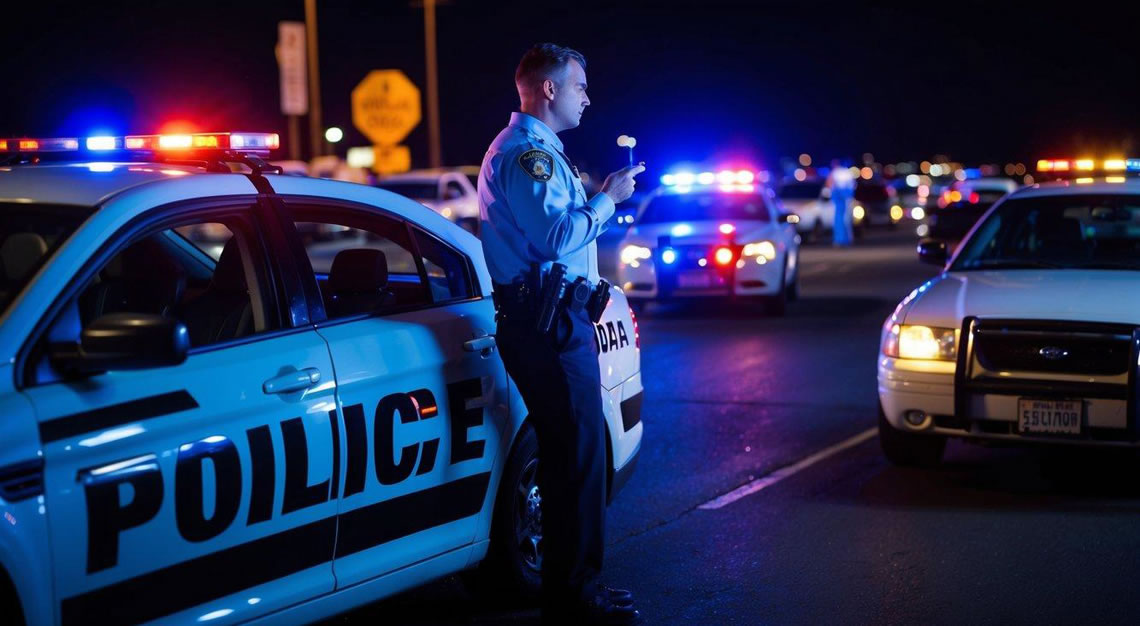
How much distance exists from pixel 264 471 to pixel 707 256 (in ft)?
42.2

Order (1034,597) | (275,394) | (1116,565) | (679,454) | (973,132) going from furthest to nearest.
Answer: (973,132) → (679,454) → (1116,565) → (1034,597) → (275,394)

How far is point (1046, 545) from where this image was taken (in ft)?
21.6

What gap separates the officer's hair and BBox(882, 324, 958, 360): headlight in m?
3.18

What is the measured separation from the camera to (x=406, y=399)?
484cm

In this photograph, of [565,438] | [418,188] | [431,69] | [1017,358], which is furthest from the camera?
[431,69]

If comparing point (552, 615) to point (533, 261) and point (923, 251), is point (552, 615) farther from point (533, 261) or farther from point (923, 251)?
point (923, 251)

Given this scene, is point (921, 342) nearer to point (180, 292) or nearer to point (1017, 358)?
point (1017, 358)

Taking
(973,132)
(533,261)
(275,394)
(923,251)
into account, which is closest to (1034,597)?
(533,261)

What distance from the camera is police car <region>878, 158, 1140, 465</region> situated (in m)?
7.28

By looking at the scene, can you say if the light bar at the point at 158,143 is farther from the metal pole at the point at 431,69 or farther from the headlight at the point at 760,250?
the metal pole at the point at 431,69

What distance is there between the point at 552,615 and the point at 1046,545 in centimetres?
249

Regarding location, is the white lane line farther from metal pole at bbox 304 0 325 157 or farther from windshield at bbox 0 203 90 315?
metal pole at bbox 304 0 325 157

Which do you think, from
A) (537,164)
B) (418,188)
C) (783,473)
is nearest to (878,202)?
(418,188)

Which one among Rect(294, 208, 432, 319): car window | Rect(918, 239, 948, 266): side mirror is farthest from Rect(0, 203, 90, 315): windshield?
Rect(918, 239, 948, 266): side mirror
